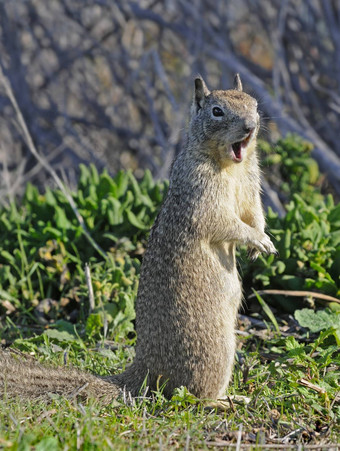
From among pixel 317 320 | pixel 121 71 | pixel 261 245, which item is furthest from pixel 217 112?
pixel 121 71

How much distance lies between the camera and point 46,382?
389 centimetres

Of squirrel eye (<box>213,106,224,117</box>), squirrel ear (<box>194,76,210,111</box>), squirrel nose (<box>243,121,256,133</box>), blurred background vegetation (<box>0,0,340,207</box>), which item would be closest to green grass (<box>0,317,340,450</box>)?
squirrel nose (<box>243,121,256,133</box>)

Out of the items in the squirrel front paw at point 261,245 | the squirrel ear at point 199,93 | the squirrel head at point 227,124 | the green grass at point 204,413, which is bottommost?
the green grass at point 204,413

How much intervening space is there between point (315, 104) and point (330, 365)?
519 cm

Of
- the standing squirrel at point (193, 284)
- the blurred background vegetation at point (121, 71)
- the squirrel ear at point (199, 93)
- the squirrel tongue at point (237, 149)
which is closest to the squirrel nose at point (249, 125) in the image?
the standing squirrel at point (193, 284)

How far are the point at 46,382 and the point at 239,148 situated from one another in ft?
5.70

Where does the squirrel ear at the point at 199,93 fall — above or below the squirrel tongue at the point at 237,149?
above

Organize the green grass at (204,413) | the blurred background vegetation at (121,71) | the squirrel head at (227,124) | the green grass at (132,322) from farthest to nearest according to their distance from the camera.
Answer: the blurred background vegetation at (121,71) → the squirrel head at (227,124) → the green grass at (132,322) → the green grass at (204,413)

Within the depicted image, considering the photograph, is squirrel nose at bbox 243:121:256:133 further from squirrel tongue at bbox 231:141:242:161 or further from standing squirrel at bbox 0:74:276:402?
squirrel tongue at bbox 231:141:242:161

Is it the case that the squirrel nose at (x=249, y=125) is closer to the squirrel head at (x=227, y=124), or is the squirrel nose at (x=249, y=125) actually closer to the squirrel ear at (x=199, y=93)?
the squirrel head at (x=227, y=124)

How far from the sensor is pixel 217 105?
4.17m

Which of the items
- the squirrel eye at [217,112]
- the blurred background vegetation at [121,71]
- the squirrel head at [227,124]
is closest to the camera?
the squirrel head at [227,124]

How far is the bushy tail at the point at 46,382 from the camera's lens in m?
3.77

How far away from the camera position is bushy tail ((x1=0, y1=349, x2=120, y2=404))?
3.77 m
